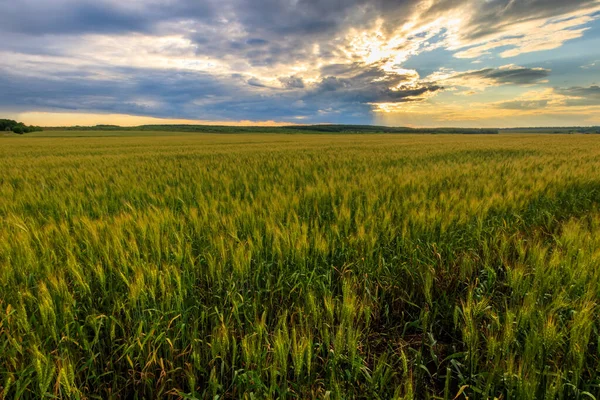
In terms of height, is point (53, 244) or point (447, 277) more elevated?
point (53, 244)

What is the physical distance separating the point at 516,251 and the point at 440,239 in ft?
1.88

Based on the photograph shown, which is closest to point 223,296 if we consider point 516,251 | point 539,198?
point 516,251

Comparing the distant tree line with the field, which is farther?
the distant tree line

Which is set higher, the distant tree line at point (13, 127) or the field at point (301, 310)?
the distant tree line at point (13, 127)

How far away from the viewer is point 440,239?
252 cm

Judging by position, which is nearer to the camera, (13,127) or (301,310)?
(301,310)

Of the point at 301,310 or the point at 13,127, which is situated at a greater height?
the point at 13,127

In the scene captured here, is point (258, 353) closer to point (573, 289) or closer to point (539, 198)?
point (573, 289)

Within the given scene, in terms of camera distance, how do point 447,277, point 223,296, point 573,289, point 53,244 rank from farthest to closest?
point 53,244 → point 447,277 → point 223,296 → point 573,289

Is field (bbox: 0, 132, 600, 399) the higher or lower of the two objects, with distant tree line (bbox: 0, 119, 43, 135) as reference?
lower

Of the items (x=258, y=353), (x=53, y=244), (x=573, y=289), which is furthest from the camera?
(x=53, y=244)

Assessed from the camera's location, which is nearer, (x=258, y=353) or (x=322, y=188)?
(x=258, y=353)

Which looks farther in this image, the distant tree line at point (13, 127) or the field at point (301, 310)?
the distant tree line at point (13, 127)

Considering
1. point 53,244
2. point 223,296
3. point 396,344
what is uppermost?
point 53,244
